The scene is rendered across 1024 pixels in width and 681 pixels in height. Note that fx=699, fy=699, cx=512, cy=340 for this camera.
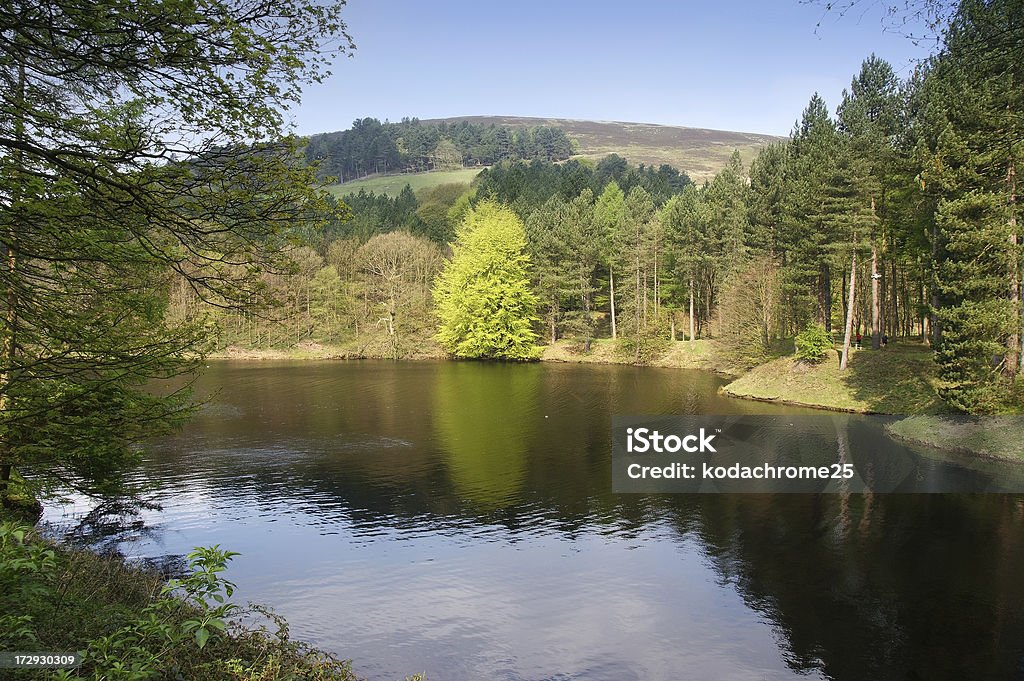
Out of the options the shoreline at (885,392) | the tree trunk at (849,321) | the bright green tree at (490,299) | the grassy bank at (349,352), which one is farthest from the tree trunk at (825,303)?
the grassy bank at (349,352)

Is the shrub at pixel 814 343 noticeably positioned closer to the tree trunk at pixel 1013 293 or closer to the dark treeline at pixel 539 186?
the tree trunk at pixel 1013 293

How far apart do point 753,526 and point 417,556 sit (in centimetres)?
1017

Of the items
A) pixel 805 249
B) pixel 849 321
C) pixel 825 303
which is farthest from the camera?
pixel 825 303

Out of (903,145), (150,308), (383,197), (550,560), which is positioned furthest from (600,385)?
(383,197)

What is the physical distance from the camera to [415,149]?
182 m

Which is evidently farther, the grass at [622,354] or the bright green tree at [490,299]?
the bright green tree at [490,299]

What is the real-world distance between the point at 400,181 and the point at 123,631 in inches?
6303

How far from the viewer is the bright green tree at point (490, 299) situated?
68875 millimetres

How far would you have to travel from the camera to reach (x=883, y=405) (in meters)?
37.5

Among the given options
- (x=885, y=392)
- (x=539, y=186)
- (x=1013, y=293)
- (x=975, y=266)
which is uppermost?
(x=539, y=186)

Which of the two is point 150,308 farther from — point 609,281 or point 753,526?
point 609,281

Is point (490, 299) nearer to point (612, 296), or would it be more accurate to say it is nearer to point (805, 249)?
point (612, 296)

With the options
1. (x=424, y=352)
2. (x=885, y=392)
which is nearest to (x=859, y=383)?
(x=885, y=392)

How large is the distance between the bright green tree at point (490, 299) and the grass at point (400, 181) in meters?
78.9
